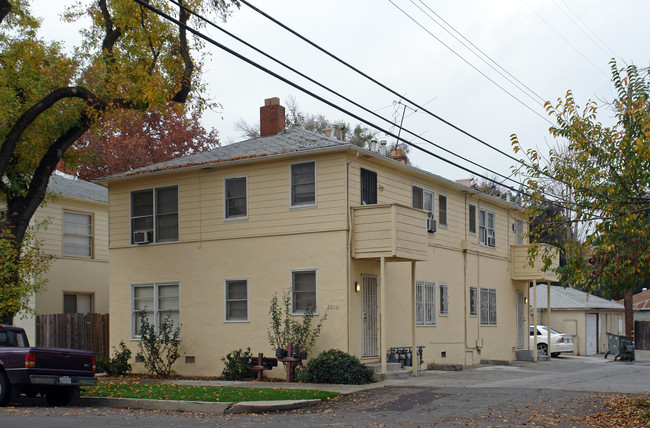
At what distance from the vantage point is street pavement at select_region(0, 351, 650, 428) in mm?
12938

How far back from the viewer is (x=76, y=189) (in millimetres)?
29469

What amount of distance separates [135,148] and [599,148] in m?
30.3

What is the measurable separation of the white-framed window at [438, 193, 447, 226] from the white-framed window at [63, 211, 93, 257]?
13.2 m

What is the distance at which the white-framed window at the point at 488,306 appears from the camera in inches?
1069

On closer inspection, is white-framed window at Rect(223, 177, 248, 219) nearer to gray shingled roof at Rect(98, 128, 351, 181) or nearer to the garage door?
gray shingled roof at Rect(98, 128, 351, 181)

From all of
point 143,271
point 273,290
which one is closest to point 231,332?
point 273,290

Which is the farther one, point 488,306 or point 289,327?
point 488,306

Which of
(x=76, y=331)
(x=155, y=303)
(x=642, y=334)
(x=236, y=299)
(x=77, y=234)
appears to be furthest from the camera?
(x=642, y=334)

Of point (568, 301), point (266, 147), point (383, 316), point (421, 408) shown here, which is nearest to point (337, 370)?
point (383, 316)

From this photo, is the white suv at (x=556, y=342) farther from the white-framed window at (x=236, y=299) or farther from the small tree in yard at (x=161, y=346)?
the small tree in yard at (x=161, y=346)

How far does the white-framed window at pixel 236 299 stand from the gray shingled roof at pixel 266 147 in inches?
139

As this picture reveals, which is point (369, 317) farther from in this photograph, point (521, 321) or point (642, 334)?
point (642, 334)

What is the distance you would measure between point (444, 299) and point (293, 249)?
6.14 meters

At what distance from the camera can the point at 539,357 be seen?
3017cm
